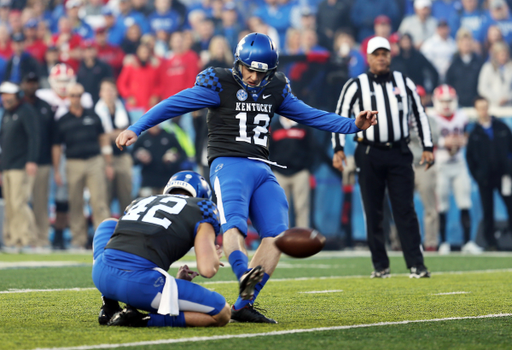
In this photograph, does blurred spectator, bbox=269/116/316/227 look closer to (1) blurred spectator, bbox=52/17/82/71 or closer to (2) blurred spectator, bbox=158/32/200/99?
(2) blurred spectator, bbox=158/32/200/99

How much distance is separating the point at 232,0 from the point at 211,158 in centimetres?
960

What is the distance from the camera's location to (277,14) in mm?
12852

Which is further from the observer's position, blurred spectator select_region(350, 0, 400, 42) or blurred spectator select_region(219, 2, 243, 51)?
blurred spectator select_region(219, 2, 243, 51)

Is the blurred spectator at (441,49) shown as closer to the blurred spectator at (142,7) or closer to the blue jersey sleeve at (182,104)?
the blurred spectator at (142,7)

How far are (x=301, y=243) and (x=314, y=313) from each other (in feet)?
2.78

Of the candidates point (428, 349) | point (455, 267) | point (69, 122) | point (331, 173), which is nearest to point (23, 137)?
point (69, 122)

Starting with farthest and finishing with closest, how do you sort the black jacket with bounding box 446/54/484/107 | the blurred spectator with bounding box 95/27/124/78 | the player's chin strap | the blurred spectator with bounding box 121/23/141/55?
1. the blurred spectator with bounding box 121/23/141/55
2. the blurred spectator with bounding box 95/27/124/78
3. the black jacket with bounding box 446/54/484/107
4. the player's chin strap

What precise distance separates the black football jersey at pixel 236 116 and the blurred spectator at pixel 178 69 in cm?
791

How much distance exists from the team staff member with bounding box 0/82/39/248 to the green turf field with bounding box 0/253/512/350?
2.92 metres

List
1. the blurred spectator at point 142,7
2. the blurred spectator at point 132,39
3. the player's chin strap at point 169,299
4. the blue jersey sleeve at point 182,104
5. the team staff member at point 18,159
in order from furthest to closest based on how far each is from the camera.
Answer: the blurred spectator at point 142,7 < the blurred spectator at point 132,39 < the team staff member at point 18,159 < the blue jersey sleeve at point 182,104 < the player's chin strap at point 169,299

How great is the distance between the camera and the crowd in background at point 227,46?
11.2 meters

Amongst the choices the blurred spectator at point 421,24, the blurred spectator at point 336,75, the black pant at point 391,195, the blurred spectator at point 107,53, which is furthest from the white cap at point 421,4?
the black pant at point 391,195

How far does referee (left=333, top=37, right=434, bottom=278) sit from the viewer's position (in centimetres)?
642

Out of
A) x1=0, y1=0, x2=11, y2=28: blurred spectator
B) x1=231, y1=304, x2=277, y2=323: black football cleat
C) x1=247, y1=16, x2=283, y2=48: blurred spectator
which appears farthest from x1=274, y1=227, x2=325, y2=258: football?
x1=0, y1=0, x2=11, y2=28: blurred spectator
